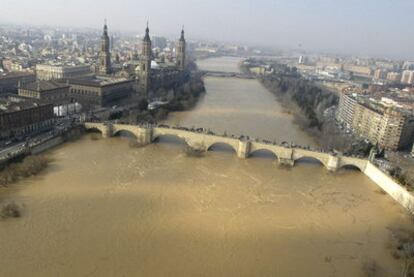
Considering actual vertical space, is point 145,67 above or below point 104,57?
below

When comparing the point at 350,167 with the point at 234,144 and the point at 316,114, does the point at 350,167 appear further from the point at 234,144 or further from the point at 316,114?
the point at 316,114

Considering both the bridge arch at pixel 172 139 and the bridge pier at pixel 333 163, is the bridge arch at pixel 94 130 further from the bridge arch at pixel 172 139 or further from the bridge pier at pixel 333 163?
the bridge pier at pixel 333 163

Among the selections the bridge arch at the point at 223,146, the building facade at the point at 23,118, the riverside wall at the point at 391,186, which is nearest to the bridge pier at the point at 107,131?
the building facade at the point at 23,118

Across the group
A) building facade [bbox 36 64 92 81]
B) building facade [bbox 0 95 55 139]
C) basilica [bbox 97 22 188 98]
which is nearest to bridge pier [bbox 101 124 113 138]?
building facade [bbox 0 95 55 139]

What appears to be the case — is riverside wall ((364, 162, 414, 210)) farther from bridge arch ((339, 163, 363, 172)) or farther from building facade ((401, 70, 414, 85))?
building facade ((401, 70, 414, 85))

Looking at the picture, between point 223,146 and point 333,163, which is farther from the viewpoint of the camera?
point 223,146

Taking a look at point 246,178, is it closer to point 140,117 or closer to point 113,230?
point 113,230

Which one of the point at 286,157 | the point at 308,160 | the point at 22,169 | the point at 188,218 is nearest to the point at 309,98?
the point at 308,160
